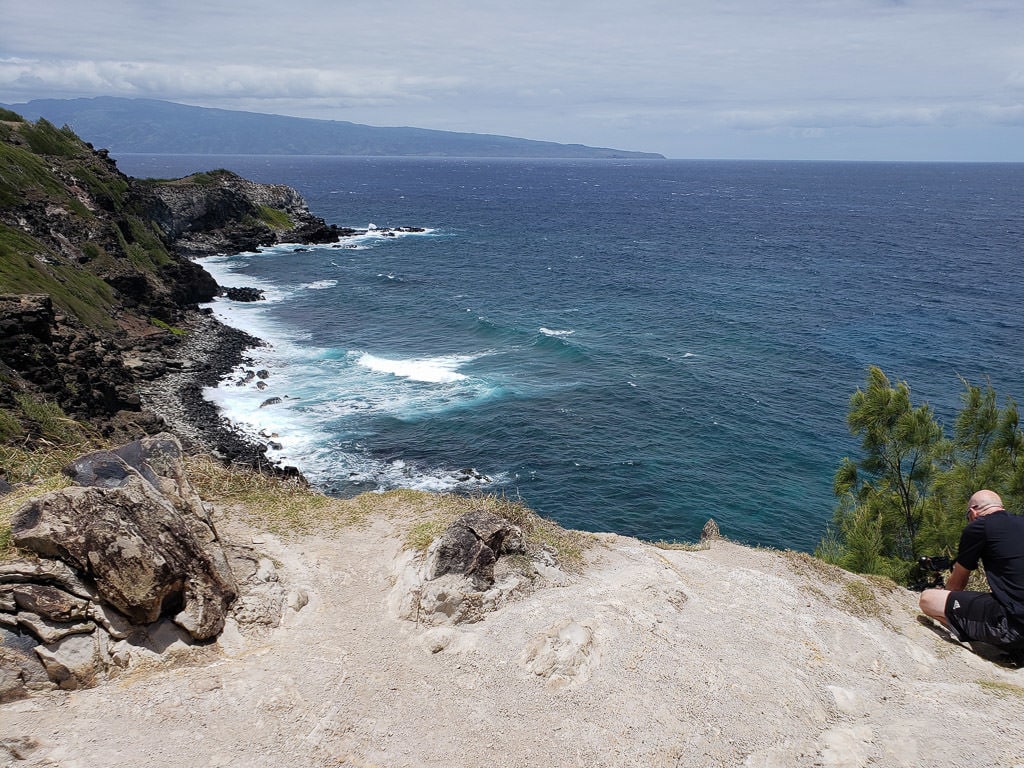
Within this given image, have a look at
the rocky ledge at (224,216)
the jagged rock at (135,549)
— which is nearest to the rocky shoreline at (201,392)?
the jagged rock at (135,549)

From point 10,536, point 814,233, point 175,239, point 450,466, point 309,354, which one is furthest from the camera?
point 814,233

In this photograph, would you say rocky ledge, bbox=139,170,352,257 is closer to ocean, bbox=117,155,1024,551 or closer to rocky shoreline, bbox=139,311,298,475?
ocean, bbox=117,155,1024,551

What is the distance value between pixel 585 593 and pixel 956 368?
50.4 metres

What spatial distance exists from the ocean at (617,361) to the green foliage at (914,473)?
1318cm

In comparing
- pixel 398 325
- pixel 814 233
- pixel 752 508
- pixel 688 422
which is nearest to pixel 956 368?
pixel 688 422

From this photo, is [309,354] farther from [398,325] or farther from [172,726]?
[172,726]

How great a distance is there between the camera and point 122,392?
122 ft

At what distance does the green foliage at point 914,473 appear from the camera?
1823 cm

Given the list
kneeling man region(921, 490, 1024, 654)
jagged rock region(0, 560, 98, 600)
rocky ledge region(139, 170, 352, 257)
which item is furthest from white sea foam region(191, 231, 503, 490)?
rocky ledge region(139, 170, 352, 257)

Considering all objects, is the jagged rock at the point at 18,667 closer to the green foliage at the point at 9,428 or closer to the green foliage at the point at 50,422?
the green foliage at the point at 50,422

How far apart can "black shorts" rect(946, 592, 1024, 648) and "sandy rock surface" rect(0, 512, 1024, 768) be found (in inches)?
→ 17.4

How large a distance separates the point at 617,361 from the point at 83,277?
41745 millimetres

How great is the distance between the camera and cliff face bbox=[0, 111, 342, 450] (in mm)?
29344

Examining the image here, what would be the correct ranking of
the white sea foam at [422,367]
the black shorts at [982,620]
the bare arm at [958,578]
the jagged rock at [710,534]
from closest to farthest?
the black shorts at [982,620], the bare arm at [958,578], the jagged rock at [710,534], the white sea foam at [422,367]
